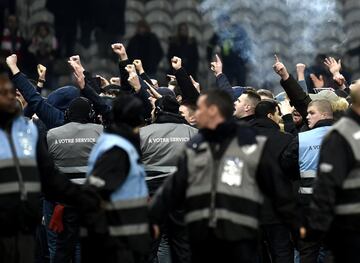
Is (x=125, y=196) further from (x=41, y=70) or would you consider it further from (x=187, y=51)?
(x=187, y=51)

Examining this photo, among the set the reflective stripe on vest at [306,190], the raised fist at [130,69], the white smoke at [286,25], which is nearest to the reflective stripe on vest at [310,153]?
the reflective stripe on vest at [306,190]

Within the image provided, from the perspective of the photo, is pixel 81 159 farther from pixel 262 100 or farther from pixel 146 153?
pixel 262 100

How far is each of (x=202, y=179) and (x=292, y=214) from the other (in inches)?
24.0

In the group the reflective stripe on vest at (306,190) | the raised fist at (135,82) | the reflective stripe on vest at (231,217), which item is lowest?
the reflective stripe on vest at (306,190)

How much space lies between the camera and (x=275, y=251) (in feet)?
30.8

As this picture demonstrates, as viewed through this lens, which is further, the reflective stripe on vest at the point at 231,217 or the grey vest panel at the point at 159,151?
the grey vest panel at the point at 159,151

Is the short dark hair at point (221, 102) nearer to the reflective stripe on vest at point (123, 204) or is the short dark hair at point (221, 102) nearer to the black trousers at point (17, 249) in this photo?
the reflective stripe on vest at point (123, 204)

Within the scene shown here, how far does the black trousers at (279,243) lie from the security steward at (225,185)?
8.32ft

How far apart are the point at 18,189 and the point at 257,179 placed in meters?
1.54

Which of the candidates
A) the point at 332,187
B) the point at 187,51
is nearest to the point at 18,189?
the point at 332,187

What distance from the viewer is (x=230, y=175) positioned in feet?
21.9

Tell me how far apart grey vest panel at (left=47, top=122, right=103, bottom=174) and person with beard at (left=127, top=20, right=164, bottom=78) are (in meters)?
7.56

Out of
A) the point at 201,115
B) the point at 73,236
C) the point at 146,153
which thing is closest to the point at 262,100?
the point at 146,153

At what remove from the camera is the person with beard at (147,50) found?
55.9 ft
